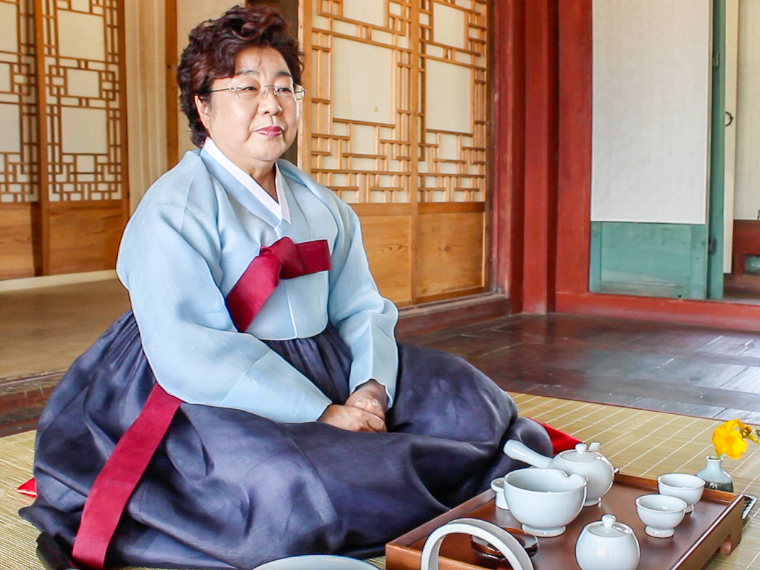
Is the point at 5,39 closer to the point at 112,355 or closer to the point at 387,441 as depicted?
the point at 112,355

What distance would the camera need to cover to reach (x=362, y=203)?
4422 millimetres

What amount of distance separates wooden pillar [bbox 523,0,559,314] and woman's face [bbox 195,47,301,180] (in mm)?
3761

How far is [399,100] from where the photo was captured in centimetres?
461

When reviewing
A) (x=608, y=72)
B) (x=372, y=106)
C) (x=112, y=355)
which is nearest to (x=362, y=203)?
(x=372, y=106)

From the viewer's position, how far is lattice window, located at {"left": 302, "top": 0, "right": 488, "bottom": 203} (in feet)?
13.6

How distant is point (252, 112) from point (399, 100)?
2819 millimetres

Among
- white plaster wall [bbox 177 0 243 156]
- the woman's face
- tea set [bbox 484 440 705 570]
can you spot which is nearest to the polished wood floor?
the woman's face

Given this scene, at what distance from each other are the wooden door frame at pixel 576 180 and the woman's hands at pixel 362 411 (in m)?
→ 3.71

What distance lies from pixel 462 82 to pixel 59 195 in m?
3.17

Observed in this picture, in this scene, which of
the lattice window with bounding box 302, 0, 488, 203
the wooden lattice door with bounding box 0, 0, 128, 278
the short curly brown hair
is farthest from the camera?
the wooden lattice door with bounding box 0, 0, 128, 278

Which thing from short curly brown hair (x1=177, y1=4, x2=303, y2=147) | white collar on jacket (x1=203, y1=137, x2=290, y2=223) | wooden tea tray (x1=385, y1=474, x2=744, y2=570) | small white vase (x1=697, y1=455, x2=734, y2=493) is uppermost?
short curly brown hair (x1=177, y1=4, x2=303, y2=147)

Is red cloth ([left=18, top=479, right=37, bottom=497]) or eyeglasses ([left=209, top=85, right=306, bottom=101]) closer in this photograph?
eyeglasses ([left=209, top=85, right=306, bottom=101])

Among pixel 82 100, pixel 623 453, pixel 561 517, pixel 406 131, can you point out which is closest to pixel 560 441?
pixel 623 453

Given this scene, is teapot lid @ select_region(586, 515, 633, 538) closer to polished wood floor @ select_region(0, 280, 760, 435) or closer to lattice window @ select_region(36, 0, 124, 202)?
polished wood floor @ select_region(0, 280, 760, 435)
